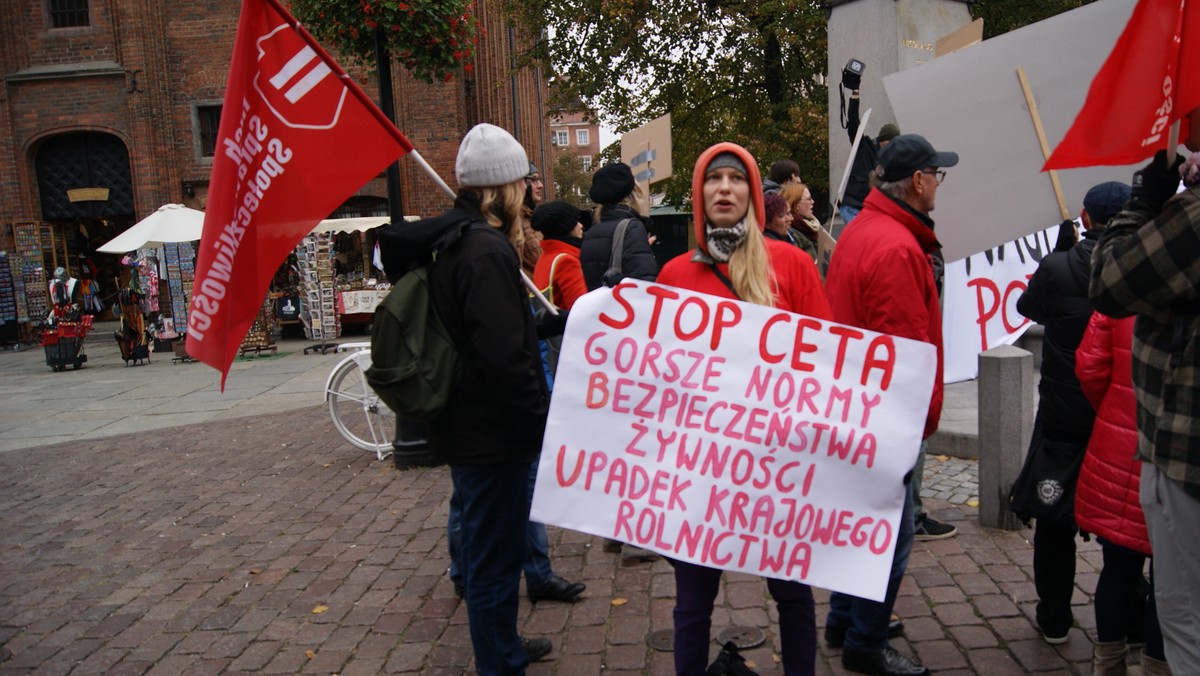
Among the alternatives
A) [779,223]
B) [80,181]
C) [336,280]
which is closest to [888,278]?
[779,223]

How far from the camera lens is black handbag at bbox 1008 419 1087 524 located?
11.3ft

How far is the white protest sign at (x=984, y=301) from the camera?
765 cm

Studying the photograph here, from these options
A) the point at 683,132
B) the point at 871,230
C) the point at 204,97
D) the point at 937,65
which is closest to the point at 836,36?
the point at 937,65

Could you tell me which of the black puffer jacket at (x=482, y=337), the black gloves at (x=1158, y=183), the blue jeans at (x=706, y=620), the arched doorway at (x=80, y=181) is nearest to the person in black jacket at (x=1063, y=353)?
the black gloves at (x=1158, y=183)

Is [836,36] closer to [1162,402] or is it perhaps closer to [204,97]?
[1162,402]

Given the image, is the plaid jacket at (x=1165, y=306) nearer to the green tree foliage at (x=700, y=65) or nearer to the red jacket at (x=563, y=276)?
the red jacket at (x=563, y=276)

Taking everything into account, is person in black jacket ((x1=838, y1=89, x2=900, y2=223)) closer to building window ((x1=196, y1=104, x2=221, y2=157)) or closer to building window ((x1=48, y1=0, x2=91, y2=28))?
building window ((x1=196, y1=104, x2=221, y2=157))

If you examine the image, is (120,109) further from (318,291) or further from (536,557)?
(536,557)

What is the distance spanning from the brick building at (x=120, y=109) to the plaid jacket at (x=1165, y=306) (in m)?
20.2

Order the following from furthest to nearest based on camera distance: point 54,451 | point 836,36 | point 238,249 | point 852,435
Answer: point 54,451
point 836,36
point 238,249
point 852,435

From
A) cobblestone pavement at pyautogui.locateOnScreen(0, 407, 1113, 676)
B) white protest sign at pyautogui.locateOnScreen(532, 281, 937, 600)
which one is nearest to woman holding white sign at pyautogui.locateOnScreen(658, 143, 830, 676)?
white protest sign at pyautogui.locateOnScreen(532, 281, 937, 600)

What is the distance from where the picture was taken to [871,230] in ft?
10.9

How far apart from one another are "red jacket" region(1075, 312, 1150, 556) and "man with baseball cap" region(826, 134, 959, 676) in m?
0.50

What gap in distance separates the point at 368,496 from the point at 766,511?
4.29 metres
